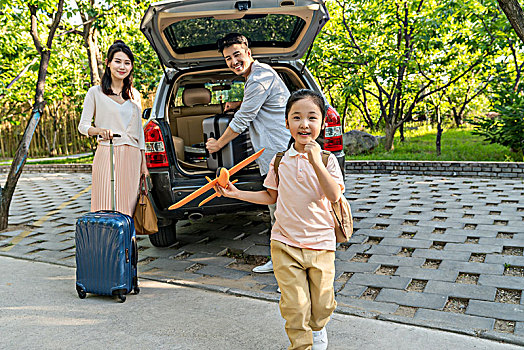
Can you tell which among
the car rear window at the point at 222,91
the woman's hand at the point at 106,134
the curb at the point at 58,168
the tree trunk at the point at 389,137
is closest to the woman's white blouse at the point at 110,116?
the woman's hand at the point at 106,134

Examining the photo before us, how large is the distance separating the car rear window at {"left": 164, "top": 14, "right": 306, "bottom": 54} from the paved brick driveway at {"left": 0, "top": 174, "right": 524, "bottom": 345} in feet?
6.42

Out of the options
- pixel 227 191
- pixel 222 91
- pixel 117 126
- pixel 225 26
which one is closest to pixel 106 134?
pixel 117 126

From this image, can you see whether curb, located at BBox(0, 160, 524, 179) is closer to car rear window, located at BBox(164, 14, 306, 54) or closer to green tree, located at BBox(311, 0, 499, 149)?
green tree, located at BBox(311, 0, 499, 149)

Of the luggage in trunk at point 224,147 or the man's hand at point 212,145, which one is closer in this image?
the man's hand at point 212,145

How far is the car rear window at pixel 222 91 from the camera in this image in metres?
5.65

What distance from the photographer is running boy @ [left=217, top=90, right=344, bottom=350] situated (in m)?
2.30

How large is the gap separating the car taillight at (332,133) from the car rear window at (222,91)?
1.83m

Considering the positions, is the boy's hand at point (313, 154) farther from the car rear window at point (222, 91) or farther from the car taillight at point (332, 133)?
the car rear window at point (222, 91)

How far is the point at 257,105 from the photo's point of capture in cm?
352

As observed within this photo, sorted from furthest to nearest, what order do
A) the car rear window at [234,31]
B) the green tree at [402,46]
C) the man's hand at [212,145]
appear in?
the green tree at [402,46], the car rear window at [234,31], the man's hand at [212,145]

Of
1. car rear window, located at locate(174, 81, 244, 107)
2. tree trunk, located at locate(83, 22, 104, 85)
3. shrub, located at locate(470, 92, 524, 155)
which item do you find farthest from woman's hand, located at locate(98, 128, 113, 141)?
tree trunk, located at locate(83, 22, 104, 85)

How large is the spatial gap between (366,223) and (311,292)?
3095 mm

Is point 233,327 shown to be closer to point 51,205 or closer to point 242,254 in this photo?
point 242,254

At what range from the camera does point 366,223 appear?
17.5ft
